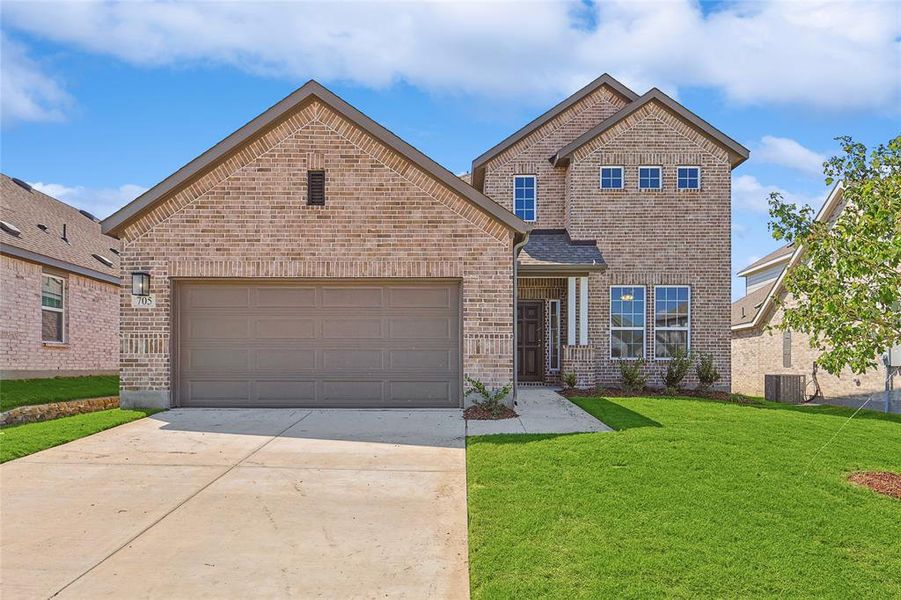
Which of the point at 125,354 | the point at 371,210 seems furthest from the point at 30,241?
the point at 371,210

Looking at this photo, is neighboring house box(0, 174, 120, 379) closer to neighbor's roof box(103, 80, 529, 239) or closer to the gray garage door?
neighbor's roof box(103, 80, 529, 239)

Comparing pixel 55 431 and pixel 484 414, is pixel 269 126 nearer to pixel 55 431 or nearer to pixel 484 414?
pixel 55 431

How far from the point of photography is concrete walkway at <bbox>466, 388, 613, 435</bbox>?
966 centimetres

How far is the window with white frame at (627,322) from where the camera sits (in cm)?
1644

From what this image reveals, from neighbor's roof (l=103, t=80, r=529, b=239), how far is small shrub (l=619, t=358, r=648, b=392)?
571 cm

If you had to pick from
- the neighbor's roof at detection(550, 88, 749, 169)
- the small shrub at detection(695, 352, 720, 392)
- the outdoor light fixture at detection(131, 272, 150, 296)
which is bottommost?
the small shrub at detection(695, 352, 720, 392)

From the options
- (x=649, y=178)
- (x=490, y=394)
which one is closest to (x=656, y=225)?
(x=649, y=178)

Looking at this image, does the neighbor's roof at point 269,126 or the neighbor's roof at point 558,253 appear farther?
the neighbor's roof at point 558,253

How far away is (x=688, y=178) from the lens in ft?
55.0

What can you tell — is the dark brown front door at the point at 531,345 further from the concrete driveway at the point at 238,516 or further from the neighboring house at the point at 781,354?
the concrete driveway at the point at 238,516

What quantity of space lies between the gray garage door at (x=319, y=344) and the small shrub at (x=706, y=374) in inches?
284

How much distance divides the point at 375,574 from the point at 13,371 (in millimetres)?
14472

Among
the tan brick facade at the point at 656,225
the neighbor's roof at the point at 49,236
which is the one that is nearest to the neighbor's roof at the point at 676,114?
the tan brick facade at the point at 656,225

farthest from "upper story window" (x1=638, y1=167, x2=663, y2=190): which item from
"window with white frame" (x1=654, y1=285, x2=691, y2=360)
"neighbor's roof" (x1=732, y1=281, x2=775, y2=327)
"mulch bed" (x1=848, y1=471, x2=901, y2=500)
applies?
"mulch bed" (x1=848, y1=471, x2=901, y2=500)
